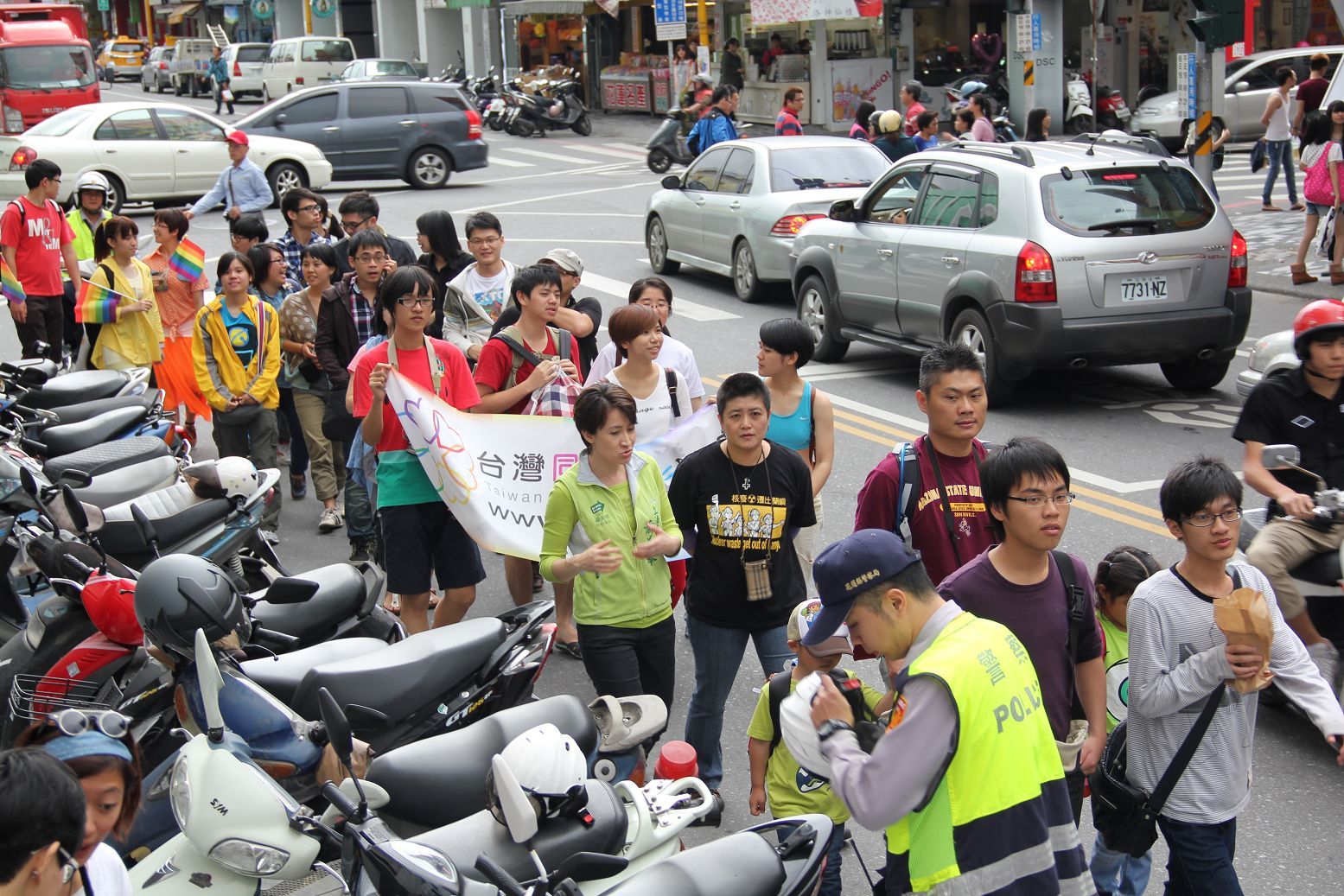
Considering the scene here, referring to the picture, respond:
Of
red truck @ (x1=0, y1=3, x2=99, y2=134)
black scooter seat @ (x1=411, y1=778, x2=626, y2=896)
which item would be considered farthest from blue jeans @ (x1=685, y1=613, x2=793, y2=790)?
red truck @ (x1=0, y1=3, x2=99, y2=134)

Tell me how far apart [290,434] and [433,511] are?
11.3 feet

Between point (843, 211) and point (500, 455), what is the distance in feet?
21.1

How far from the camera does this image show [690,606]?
5199mm

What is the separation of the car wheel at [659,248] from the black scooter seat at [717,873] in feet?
44.6

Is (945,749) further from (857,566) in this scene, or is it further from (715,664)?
(715,664)

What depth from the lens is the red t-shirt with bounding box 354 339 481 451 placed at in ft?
20.5

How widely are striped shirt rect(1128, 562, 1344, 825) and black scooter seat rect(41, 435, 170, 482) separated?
5281 mm

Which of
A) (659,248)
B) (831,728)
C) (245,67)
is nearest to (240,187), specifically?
(659,248)

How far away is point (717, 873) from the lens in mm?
3635

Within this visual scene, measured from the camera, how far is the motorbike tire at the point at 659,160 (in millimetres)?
27016

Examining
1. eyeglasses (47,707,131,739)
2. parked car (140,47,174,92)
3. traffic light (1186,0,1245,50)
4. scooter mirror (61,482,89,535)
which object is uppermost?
parked car (140,47,174,92)

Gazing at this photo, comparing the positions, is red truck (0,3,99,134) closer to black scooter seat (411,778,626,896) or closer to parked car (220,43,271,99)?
parked car (220,43,271,99)

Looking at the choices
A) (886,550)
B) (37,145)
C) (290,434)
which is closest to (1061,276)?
(290,434)

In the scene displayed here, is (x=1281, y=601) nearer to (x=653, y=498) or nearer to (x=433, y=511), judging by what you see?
(x=653, y=498)
